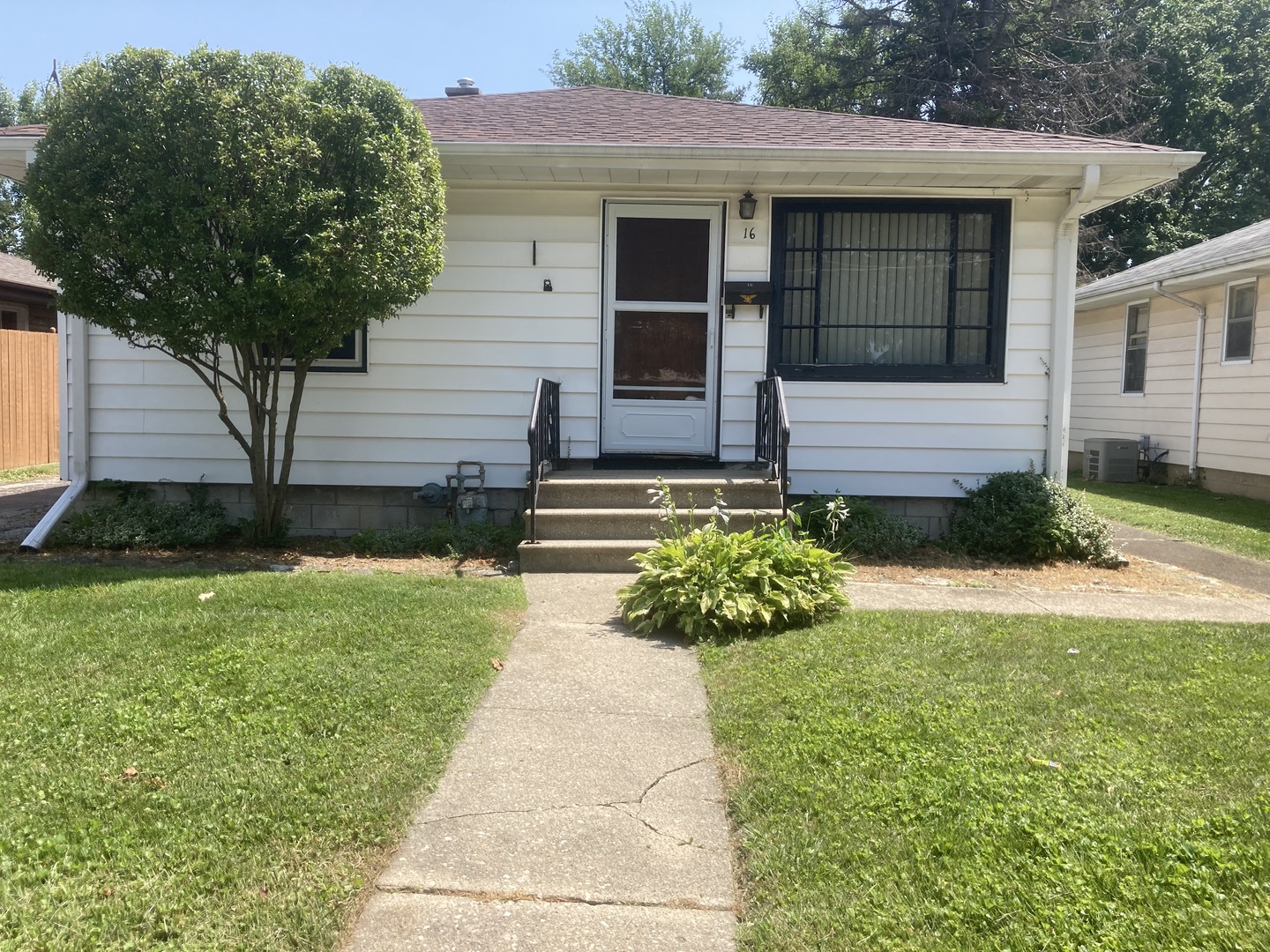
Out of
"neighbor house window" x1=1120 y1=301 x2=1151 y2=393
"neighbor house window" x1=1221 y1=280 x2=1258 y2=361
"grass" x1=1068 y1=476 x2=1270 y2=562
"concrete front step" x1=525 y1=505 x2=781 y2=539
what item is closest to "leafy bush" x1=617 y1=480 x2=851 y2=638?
"concrete front step" x1=525 y1=505 x2=781 y2=539

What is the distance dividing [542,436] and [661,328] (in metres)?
1.61

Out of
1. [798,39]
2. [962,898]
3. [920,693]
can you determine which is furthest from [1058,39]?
[962,898]

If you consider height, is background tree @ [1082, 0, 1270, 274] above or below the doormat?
above

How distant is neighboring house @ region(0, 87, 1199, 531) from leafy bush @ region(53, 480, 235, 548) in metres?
0.50

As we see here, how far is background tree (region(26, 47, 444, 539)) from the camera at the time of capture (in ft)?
19.8

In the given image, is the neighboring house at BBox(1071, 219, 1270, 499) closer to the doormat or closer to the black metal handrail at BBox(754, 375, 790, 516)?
the black metal handrail at BBox(754, 375, 790, 516)

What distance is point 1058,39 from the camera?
22.2 metres

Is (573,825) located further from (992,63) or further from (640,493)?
(992,63)

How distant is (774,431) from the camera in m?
7.37

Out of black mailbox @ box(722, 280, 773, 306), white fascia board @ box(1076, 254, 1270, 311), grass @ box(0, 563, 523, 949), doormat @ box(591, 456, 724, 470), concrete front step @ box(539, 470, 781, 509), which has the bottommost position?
grass @ box(0, 563, 523, 949)

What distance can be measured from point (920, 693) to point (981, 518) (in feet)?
13.3

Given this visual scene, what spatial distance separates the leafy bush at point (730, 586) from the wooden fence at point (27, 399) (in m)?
12.5

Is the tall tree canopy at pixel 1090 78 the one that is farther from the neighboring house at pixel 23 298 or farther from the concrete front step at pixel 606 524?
the concrete front step at pixel 606 524

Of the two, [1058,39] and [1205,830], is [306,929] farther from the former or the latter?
[1058,39]
